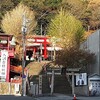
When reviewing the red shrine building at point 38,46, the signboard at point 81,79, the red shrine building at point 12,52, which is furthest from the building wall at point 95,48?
the red shrine building at point 38,46

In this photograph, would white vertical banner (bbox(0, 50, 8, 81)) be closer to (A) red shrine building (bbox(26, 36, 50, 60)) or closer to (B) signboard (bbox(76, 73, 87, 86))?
(B) signboard (bbox(76, 73, 87, 86))

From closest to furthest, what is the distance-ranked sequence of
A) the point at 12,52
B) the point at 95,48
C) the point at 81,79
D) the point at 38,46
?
the point at 81,79, the point at 95,48, the point at 12,52, the point at 38,46

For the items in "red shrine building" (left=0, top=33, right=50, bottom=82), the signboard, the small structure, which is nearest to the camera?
the small structure

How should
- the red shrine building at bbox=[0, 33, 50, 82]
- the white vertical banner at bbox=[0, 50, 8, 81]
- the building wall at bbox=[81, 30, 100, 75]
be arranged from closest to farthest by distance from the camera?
1. the building wall at bbox=[81, 30, 100, 75]
2. the white vertical banner at bbox=[0, 50, 8, 81]
3. the red shrine building at bbox=[0, 33, 50, 82]

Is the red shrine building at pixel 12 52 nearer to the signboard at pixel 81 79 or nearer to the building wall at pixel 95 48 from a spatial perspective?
the building wall at pixel 95 48

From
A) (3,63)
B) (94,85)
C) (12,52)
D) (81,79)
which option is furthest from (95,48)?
(3,63)

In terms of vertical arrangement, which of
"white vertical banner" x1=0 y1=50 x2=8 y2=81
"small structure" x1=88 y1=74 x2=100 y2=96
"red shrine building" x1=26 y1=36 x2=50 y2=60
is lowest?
"small structure" x1=88 y1=74 x2=100 y2=96

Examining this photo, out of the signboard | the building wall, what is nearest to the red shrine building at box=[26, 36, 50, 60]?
the building wall

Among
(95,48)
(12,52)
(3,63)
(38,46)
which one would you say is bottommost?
(3,63)

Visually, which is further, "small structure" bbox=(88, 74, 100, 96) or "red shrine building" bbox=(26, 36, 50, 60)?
"red shrine building" bbox=(26, 36, 50, 60)

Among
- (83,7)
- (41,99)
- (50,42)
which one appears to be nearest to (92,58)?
(41,99)

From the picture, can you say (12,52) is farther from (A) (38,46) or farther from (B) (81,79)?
(A) (38,46)

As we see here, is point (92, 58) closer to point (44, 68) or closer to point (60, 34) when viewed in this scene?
point (44, 68)

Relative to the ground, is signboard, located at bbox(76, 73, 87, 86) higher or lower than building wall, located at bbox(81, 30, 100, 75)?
lower
